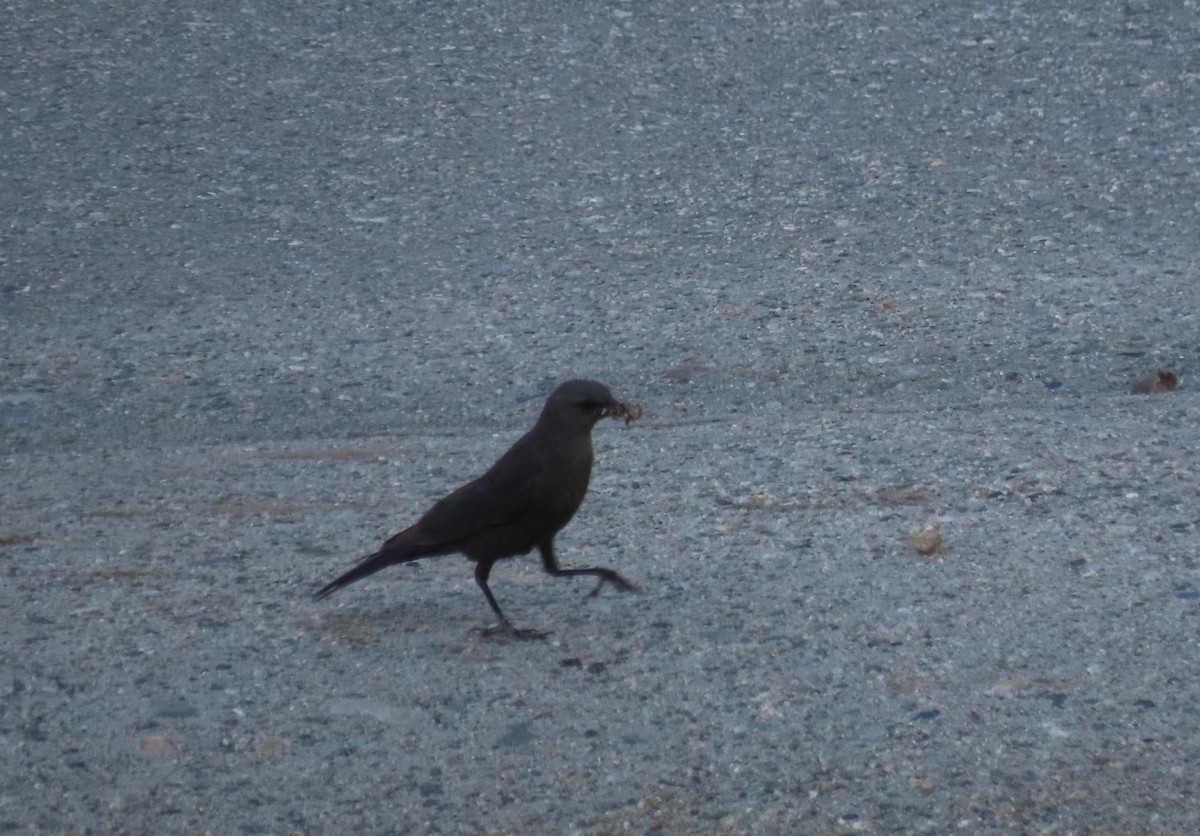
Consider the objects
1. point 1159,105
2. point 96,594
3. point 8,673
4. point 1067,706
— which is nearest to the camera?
point 1067,706

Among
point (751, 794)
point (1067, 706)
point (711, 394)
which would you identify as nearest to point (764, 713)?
point (751, 794)

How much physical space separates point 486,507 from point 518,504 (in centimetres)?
9

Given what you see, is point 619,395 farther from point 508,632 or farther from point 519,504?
point 508,632

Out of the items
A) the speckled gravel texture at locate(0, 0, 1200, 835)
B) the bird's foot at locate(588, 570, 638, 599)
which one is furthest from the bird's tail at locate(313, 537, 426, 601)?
the bird's foot at locate(588, 570, 638, 599)

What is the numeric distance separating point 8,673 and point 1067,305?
4.28m

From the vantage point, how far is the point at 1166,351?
19.1 ft

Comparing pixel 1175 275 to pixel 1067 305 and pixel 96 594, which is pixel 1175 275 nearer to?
pixel 1067 305

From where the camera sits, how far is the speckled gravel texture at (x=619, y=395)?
3.47 metres

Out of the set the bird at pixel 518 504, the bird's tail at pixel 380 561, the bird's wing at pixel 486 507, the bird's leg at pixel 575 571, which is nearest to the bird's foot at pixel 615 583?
the bird's leg at pixel 575 571

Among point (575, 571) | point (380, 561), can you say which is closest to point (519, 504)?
point (575, 571)

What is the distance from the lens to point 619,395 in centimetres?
577

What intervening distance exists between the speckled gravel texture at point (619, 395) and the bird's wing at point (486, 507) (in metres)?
0.27

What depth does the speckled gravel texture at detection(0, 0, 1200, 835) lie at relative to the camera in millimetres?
3469

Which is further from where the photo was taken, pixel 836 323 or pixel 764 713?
pixel 836 323
